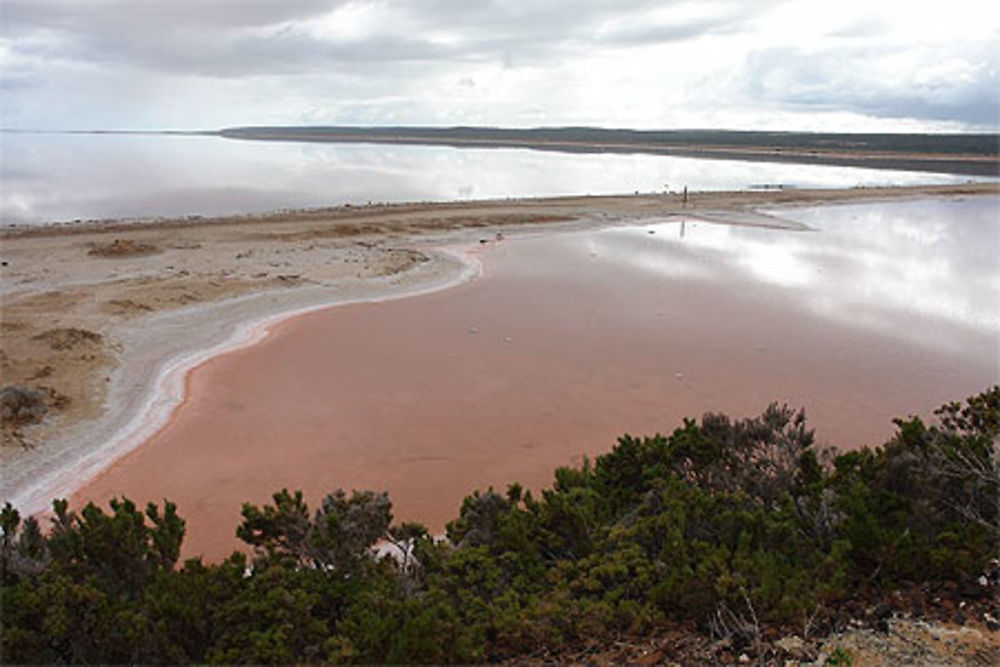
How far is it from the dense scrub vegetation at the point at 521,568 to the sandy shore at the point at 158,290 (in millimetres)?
4263

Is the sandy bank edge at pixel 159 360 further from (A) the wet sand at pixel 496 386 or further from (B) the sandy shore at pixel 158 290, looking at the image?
(A) the wet sand at pixel 496 386

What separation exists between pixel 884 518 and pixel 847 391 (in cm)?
686

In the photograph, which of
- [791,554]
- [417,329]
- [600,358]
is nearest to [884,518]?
[791,554]

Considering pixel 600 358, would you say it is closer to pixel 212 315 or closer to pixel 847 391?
pixel 847 391

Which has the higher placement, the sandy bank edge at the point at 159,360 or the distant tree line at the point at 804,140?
the distant tree line at the point at 804,140

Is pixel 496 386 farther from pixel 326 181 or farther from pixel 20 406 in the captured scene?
pixel 326 181

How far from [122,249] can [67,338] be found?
10.6 m

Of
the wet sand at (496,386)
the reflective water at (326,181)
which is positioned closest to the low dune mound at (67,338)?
the wet sand at (496,386)

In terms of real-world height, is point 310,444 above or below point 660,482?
below

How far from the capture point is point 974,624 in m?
4.68

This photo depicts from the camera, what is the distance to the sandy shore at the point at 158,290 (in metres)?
9.74

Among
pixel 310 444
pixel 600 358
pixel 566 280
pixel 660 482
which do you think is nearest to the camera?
pixel 660 482

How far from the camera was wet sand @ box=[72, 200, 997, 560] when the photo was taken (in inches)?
351

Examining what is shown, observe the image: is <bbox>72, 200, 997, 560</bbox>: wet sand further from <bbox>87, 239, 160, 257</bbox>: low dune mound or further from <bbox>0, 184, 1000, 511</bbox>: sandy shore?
<bbox>87, 239, 160, 257</bbox>: low dune mound
